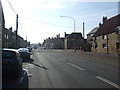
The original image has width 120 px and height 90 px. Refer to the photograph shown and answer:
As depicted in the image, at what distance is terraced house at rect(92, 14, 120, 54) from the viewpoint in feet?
160

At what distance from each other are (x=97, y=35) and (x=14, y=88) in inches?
2137

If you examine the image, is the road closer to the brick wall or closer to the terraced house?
the terraced house

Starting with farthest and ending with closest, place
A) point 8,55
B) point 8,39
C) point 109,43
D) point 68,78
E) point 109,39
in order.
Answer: point 8,39 < point 109,43 < point 109,39 < point 8,55 < point 68,78

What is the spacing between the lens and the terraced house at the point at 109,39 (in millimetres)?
48781

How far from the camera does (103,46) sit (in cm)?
5728

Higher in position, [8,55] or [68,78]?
[8,55]

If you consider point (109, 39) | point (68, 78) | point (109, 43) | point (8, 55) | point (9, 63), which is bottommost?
point (68, 78)

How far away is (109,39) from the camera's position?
52906 millimetres

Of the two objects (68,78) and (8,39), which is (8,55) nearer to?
(68,78)

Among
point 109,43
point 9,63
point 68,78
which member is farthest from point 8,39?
point 68,78

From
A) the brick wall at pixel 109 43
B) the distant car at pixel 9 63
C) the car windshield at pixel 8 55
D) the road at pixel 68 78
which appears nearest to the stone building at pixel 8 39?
the brick wall at pixel 109 43

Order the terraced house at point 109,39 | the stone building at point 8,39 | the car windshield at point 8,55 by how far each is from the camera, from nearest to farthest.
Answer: the car windshield at point 8,55 < the terraced house at point 109,39 < the stone building at point 8,39

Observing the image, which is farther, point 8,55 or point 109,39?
point 109,39

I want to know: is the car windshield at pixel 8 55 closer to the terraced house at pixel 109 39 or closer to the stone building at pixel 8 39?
the stone building at pixel 8 39
